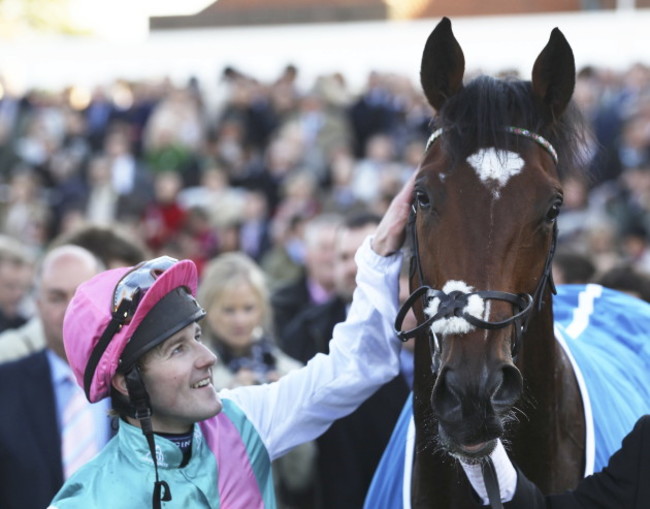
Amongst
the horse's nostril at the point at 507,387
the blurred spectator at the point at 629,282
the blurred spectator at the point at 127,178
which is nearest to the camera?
the horse's nostril at the point at 507,387

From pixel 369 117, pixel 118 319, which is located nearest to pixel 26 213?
pixel 369 117

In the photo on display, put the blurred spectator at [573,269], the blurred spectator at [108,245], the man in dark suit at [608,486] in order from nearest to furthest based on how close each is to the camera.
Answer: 1. the man in dark suit at [608,486]
2. the blurred spectator at [108,245]
3. the blurred spectator at [573,269]

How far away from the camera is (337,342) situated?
335 centimetres

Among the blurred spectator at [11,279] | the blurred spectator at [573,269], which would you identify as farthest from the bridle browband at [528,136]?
the blurred spectator at [11,279]

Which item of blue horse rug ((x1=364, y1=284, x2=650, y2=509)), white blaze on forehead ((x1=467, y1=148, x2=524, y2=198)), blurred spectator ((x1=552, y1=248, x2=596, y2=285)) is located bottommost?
blurred spectator ((x1=552, y1=248, x2=596, y2=285))

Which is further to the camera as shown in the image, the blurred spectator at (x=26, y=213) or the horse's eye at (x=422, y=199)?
the blurred spectator at (x=26, y=213)

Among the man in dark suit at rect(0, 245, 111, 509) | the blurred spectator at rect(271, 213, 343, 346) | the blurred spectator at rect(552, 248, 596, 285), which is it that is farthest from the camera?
the blurred spectator at rect(271, 213, 343, 346)

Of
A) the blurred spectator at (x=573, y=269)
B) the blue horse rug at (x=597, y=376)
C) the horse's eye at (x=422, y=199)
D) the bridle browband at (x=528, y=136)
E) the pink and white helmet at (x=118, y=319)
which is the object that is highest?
the bridle browband at (x=528, y=136)

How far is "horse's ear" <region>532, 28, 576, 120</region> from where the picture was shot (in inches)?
121

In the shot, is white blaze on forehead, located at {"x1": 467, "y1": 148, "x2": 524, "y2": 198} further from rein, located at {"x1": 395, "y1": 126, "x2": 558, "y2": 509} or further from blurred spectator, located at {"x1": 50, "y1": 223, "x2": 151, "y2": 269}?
blurred spectator, located at {"x1": 50, "y1": 223, "x2": 151, "y2": 269}

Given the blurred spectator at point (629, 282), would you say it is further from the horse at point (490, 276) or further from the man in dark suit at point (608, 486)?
the man in dark suit at point (608, 486)

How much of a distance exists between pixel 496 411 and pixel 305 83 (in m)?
12.5

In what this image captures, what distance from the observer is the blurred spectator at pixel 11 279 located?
22.7 feet

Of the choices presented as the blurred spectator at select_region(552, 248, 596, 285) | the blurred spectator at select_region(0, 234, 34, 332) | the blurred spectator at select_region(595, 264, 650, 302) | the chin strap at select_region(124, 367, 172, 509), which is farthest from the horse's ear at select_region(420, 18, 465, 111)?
the blurred spectator at select_region(0, 234, 34, 332)
